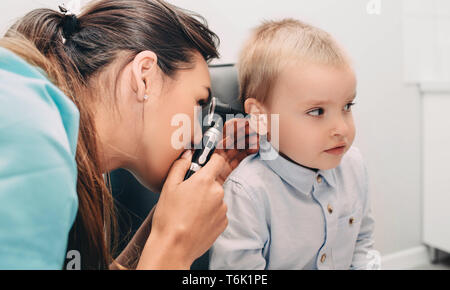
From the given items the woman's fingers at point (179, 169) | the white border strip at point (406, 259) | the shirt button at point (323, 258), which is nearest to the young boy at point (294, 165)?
the shirt button at point (323, 258)

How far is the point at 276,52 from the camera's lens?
0.59m

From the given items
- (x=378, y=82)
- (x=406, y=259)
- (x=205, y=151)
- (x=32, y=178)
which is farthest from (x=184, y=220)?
(x=406, y=259)

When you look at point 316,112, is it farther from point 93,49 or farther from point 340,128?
point 93,49

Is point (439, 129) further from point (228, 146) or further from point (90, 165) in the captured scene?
point (90, 165)

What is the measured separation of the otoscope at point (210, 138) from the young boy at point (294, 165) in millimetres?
75

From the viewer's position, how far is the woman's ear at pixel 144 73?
1.56 feet

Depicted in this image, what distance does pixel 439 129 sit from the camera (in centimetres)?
94

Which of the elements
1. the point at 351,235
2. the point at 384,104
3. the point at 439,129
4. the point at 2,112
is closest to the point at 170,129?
the point at 2,112

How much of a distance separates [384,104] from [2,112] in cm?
83

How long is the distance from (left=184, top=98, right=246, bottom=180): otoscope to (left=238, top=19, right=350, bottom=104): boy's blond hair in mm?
80

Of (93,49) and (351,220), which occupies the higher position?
(93,49)

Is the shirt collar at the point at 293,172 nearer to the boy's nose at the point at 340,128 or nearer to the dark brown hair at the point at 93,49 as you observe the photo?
the boy's nose at the point at 340,128

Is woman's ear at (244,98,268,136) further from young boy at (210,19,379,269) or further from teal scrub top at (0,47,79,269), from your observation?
teal scrub top at (0,47,79,269)

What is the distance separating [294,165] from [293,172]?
1 centimetres
